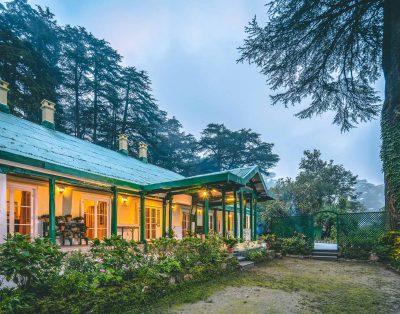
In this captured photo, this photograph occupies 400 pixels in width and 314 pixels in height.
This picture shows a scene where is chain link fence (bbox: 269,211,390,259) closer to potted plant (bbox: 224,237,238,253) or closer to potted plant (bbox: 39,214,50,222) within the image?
potted plant (bbox: 224,237,238,253)

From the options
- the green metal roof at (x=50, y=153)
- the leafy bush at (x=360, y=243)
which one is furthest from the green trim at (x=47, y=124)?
the leafy bush at (x=360, y=243)

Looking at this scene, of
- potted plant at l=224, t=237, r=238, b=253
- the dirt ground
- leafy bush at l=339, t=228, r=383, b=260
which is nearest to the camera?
the dirt ground

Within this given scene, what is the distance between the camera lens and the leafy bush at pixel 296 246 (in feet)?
45.8

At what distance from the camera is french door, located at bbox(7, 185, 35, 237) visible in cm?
807

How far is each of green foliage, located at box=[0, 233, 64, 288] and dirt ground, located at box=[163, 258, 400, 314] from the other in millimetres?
2373

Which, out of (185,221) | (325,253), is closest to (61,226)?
(185,221)

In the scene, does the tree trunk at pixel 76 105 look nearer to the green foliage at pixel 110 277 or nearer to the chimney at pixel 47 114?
the chimney at pixel 47 114

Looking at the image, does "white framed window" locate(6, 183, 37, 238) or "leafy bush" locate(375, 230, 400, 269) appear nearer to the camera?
"white framed window" locate(6, 183, 37, 238)

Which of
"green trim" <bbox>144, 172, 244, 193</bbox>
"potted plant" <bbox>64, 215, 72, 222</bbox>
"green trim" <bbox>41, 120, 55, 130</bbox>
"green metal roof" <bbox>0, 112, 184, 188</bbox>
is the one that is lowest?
"potted plant" <bbox>64, 215, 72, 222</bbox>

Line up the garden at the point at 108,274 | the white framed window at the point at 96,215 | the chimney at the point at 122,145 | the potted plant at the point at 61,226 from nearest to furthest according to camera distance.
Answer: the garden at the point at 108,274 → the potted plant at the point at 61,226 → the white framed window at the point at 96,215 → the chimney at the point at 122,145

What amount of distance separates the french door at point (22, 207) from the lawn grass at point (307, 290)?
5275 millimetres

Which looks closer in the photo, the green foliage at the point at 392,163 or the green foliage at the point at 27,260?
the green foliage at the point at 27,260

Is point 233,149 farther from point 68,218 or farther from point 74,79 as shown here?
point 68,218

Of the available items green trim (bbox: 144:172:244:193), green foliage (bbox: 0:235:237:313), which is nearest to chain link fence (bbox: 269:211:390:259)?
green trim (bbox: 144:172:244:193)
